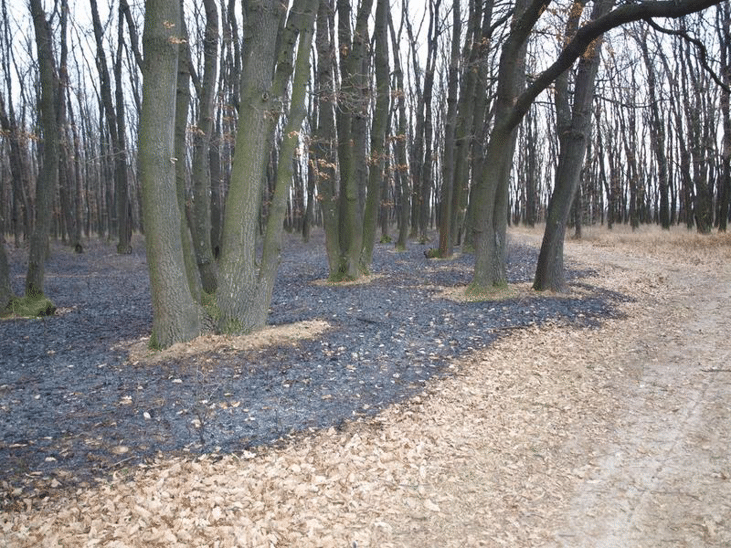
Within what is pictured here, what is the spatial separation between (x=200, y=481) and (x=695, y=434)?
411cm

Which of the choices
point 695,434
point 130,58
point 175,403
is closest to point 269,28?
point 175,403

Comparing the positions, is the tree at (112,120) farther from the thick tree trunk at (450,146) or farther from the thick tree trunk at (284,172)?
the thick tree trunk at (284,172)

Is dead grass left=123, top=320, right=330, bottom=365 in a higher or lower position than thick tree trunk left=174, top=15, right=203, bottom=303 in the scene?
lower

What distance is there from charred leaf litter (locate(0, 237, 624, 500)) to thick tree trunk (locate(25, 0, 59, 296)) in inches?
36.2

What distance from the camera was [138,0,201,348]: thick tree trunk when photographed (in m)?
6.27

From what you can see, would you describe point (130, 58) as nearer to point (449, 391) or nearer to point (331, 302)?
point (331, 302)

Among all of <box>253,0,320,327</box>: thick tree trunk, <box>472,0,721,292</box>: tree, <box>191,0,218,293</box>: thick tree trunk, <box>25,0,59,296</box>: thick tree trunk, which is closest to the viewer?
<box>253,0,320,327</box>: thick tree trunk

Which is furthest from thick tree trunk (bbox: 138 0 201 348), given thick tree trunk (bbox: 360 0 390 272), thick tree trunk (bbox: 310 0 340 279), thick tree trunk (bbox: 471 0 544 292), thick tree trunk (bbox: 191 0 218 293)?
thick tree trunk (bbox: 360 0 390 272)

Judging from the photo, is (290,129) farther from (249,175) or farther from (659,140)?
(659,140)

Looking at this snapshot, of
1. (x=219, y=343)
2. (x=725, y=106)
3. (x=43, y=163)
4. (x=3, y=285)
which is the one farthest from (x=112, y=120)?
(x=725, y=106)

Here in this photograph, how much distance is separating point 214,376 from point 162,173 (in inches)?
104

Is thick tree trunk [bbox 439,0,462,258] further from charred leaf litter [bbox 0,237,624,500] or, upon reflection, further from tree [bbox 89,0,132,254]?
tree [bbox 89,0,132,254]

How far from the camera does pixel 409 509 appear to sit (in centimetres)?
357

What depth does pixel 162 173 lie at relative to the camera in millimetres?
6391
